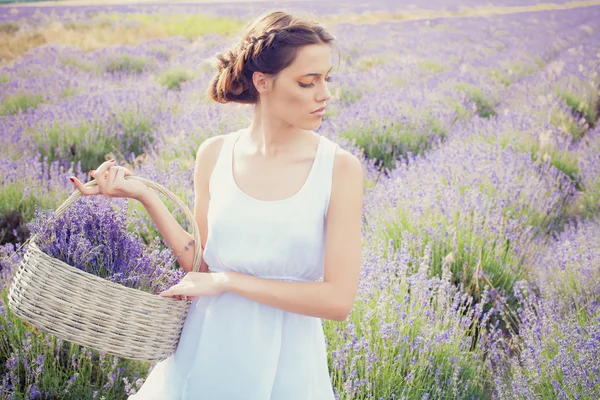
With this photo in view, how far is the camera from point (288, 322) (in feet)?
4.89

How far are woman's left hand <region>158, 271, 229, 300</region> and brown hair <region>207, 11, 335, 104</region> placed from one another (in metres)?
0.53

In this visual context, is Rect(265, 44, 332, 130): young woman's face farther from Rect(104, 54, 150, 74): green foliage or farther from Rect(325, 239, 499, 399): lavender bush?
Rect(104, 54, 150, 74): green foliage

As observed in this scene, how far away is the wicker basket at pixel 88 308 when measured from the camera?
129cm

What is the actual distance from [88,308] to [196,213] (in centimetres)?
48

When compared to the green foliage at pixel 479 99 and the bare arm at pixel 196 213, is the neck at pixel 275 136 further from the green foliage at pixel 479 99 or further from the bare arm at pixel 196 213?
the green foliage at pixel 479 99

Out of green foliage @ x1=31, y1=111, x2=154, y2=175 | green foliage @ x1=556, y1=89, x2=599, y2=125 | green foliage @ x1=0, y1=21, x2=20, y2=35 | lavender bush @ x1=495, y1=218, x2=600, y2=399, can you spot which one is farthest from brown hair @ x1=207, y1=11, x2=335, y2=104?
green foliage @ x1=556, y1=89, x2=599, y2=125

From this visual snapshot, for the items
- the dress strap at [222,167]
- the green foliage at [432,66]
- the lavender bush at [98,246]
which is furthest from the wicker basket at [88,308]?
the green foliage at [432,66]

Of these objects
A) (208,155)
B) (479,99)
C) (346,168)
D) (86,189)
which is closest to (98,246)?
(86,189)

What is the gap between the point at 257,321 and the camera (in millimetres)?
1443

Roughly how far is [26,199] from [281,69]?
7.19 ft

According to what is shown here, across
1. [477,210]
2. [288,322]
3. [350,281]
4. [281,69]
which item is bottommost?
[477,210]

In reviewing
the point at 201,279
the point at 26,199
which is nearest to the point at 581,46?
the point at 26,199

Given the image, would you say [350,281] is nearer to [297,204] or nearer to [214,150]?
[297,204]

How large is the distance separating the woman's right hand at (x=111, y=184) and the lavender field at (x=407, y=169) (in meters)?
0.19
